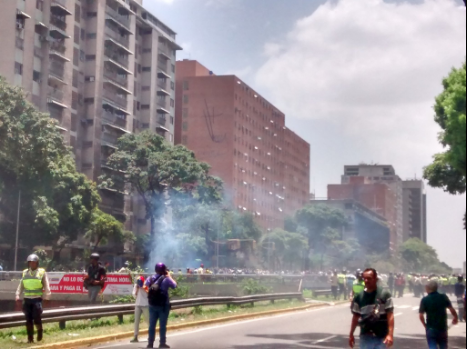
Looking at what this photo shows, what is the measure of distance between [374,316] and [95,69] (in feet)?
227

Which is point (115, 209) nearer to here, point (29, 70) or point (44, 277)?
point (29, 70)

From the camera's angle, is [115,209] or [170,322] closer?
[170,322]

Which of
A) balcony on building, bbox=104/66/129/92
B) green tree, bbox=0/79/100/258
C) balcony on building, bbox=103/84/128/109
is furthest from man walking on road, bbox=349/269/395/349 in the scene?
balcony on building, bbox=104/66/129/92

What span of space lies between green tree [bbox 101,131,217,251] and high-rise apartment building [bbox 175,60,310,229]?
31283 mm

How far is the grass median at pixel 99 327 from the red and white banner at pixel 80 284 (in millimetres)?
2309

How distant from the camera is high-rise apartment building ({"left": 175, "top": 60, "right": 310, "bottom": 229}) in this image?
10625 centimetres

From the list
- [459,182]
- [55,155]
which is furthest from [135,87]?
[459,182]

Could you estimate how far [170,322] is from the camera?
75.5 ft

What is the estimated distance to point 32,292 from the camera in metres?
15.6

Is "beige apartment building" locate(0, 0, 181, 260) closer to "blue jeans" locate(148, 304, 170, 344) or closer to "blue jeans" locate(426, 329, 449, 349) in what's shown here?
"blue jeans" locate(148, 304, 170, 344)

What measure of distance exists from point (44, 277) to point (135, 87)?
7259 cm

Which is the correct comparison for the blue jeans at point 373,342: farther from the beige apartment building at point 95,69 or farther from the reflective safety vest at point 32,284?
the beige apartment building at point 95,69

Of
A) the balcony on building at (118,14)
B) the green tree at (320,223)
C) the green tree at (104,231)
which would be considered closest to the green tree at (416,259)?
the green tree at (320,223)

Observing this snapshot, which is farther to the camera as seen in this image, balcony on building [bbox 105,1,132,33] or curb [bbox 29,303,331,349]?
balcony on building [bbox 105,1,132,33]
